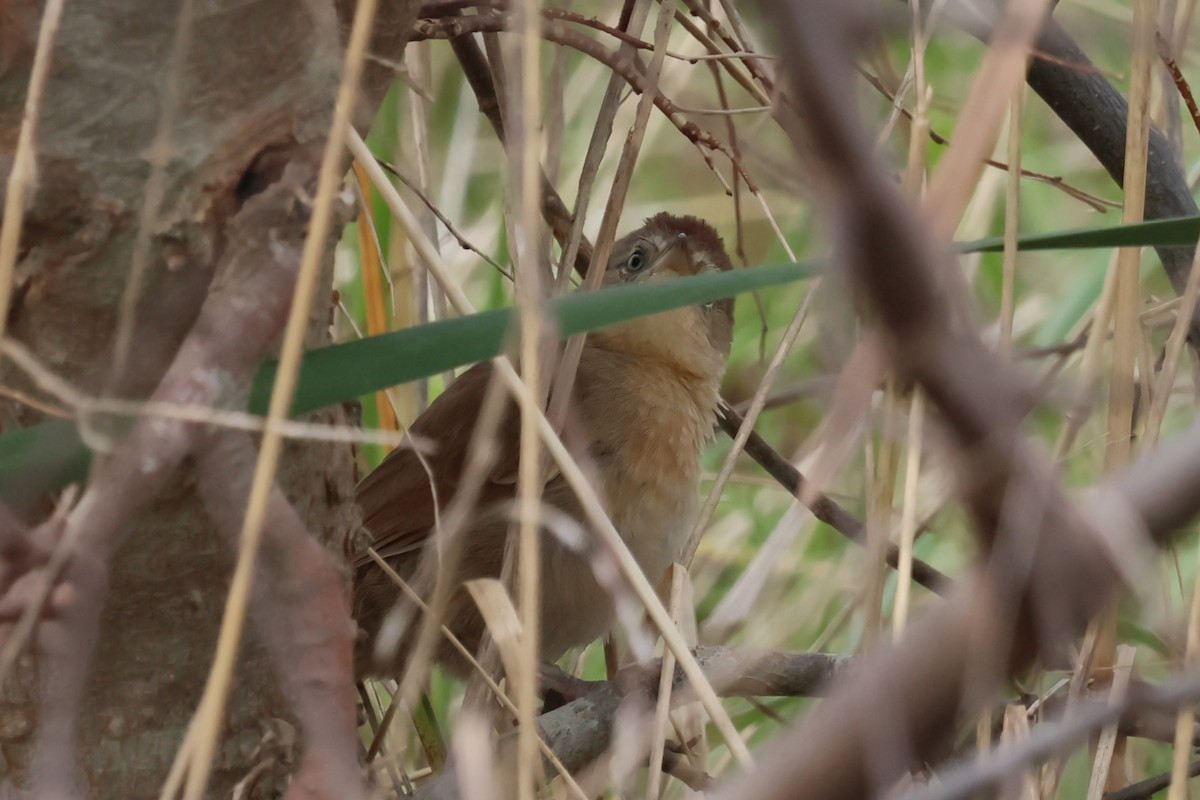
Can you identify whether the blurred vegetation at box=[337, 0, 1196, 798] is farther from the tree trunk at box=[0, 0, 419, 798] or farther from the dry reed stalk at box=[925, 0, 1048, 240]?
the dry reed stalk at box=[925, 0, 1048, 240]

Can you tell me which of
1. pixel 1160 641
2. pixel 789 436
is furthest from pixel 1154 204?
pixel 789 436

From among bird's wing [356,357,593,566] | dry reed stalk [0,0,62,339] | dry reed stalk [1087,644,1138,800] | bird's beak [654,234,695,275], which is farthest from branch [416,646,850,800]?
bird's beak [654,234,695,275]

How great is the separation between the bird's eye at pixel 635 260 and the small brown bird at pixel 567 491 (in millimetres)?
256

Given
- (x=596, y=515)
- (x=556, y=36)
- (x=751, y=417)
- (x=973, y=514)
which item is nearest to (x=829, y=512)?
(x=751, y=417)

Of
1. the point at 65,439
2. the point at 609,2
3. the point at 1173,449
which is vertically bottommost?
the point at 65,439

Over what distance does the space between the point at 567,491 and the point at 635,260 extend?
75 centimetres

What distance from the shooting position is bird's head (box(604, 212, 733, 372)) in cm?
277

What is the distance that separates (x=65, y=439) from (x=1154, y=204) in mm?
1531

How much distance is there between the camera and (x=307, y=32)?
41.6 inches

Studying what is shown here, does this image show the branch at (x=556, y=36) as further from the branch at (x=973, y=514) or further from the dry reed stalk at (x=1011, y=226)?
the branch at (x=973, y=514)

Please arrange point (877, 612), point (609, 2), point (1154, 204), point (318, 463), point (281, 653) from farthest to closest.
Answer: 1. point (609, 2)
2. point (1154, 204)
3. point (318, 463)
4. point (877, 612)
5. point (281, 653)

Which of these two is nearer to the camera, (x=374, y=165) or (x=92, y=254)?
(x=92, y=254)

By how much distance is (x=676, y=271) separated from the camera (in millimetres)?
2811

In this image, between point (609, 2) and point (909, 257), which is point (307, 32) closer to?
point (909, 257)
